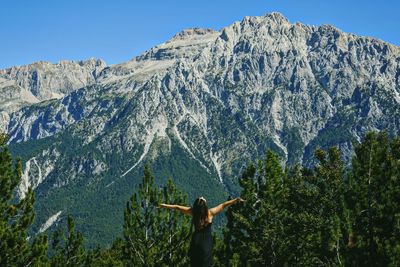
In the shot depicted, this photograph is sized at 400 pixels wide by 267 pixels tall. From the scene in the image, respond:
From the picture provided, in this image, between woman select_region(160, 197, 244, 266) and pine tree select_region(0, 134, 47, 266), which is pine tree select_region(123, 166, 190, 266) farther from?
woman select_region(160, 197, 244, 266)

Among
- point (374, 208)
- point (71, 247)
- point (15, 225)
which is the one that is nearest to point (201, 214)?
point (374, 208)

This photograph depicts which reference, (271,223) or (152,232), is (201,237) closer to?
(152,232)

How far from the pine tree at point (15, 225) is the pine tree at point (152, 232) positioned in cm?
532

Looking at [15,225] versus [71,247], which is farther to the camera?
[71,247]

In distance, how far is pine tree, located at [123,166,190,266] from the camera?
1342 inches

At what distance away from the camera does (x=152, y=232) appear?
34.5 metres

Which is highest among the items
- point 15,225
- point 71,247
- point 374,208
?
point 374,208

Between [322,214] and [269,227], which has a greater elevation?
[322,214]

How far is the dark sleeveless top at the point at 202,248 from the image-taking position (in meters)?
12.0

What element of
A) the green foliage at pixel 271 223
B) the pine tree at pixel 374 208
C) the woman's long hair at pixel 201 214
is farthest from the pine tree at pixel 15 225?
the woman's long hair at pixel 201 214

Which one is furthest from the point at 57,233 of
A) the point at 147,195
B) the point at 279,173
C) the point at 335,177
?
the point at 335,177

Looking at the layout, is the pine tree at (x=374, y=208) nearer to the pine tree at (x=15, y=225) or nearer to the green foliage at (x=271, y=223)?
the green foliage at (x=271, y=223)

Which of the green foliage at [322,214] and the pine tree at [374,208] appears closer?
the pine tree at [374,208]

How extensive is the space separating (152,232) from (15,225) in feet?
27.1
